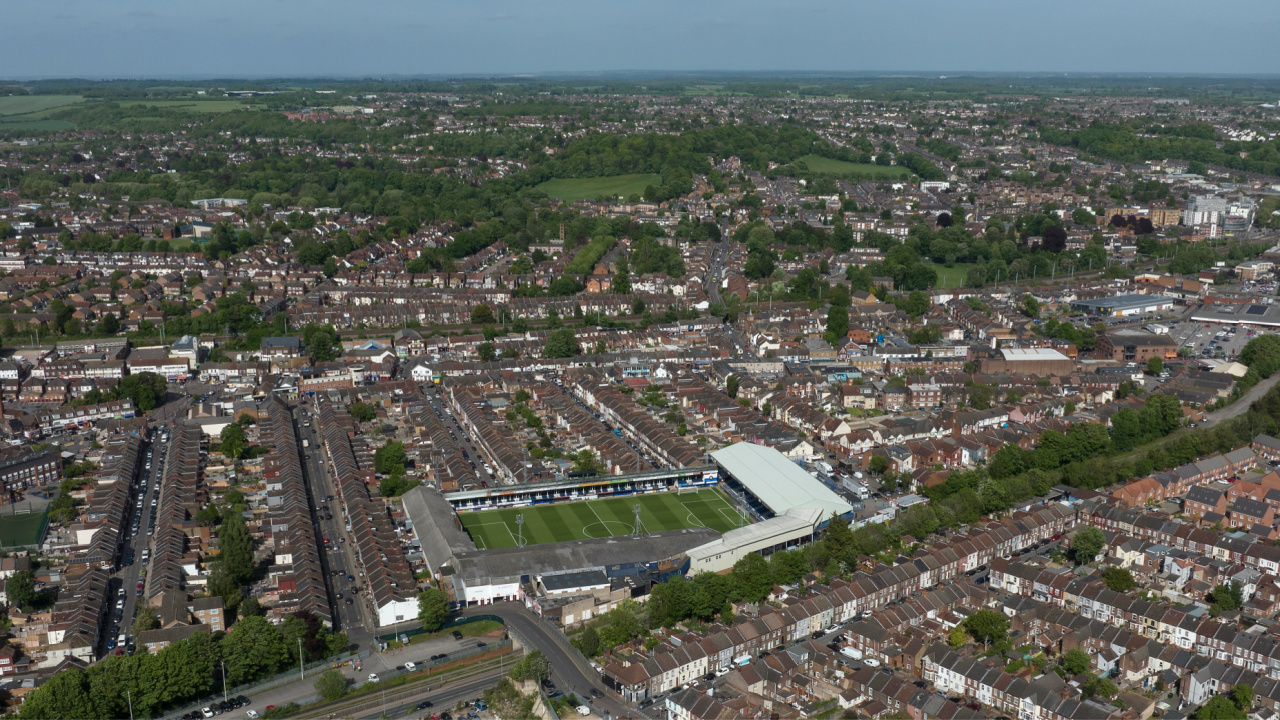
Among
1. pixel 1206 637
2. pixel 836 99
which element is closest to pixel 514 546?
pixel 1206 637

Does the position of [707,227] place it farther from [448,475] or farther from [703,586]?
[703,586]

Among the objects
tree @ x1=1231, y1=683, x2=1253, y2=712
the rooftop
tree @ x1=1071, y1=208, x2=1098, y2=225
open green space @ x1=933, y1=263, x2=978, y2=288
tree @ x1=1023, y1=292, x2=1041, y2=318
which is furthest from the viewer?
tree @ x1=1071, y1=208, x2=1098, y2=225

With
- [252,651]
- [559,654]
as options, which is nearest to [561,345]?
[559,654]

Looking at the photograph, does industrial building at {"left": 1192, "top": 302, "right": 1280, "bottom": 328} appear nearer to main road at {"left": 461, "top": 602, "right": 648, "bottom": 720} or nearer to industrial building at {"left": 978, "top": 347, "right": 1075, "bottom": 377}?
industrial building at {"left": 978, "top": 347, "right": 1075, "bottom": 377}

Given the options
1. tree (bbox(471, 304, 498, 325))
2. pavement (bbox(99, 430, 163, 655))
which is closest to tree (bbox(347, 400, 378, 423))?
pavement (bbox(99, 430, 163, 655))

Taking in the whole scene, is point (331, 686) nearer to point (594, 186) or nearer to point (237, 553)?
point (237, 553)

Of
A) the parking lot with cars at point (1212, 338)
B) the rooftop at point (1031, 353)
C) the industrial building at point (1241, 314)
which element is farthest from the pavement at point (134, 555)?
the industrial building at point (1241, 314)
